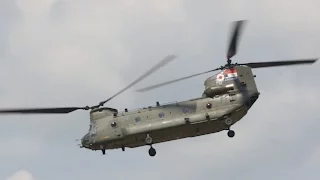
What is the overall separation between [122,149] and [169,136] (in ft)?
14.3

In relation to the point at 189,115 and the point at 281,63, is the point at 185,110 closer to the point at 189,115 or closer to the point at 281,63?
the point at 189,115

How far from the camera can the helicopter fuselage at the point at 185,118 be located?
74.9m

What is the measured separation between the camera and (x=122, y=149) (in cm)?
7712

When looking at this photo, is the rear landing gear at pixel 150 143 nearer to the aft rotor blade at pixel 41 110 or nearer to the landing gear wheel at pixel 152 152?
the landing gear wheel at pixel 152 152

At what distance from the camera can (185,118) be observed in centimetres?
7500

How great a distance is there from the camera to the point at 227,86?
75.6 m

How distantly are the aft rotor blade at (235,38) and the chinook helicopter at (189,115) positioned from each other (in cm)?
8

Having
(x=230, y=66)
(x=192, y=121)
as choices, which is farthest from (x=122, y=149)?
(x=230, y=66)

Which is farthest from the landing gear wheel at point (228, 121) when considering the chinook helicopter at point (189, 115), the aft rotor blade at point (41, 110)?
the aft rotor blade at point (41, 110)

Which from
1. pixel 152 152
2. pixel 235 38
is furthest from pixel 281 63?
pixel 152 152

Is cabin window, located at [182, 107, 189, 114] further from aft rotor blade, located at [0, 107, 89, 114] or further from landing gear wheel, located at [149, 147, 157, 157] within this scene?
aft rotor blade, located at [0, 107, 89, 114]

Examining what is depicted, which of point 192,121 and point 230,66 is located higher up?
point 230,66

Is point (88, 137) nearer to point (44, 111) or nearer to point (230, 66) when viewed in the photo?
point (44, 111)

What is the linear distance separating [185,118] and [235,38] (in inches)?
319
